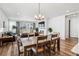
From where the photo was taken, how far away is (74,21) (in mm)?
2271

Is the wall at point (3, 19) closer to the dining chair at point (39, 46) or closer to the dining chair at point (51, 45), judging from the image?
the dining chair at point (39, 46)

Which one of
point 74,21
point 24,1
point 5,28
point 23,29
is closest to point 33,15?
point 23,29

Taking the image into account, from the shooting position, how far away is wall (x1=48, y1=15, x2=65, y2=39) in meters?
2.50

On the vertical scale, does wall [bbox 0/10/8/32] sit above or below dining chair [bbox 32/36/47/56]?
above

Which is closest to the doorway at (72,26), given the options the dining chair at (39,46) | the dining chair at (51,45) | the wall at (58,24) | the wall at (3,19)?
the wall at (58,24)

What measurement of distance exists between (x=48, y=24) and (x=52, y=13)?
38 cm

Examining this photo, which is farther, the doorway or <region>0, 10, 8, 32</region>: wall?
the doorway

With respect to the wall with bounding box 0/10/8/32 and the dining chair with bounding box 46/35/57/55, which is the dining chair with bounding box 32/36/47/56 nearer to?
the dining chair with bounding box 46/35/57/55

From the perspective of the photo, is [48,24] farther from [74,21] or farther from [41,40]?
[74,21]

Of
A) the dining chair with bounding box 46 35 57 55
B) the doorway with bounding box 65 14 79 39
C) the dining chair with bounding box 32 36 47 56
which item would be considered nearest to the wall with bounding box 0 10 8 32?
the dining chair with bounding box 32 36 47 56

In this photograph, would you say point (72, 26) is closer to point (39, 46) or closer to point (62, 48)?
point (62, 48)

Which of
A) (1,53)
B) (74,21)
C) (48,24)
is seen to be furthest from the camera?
(48,24)

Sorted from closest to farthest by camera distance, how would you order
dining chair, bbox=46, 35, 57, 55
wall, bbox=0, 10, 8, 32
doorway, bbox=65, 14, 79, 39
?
wall, bbox=0, 10, 8, 32, doorway, bbox=65, 14, 79, 39, dining chair, bbox=46, 35, 57, 55

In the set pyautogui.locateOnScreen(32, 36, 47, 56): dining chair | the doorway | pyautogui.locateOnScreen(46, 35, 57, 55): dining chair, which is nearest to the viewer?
the doorway
